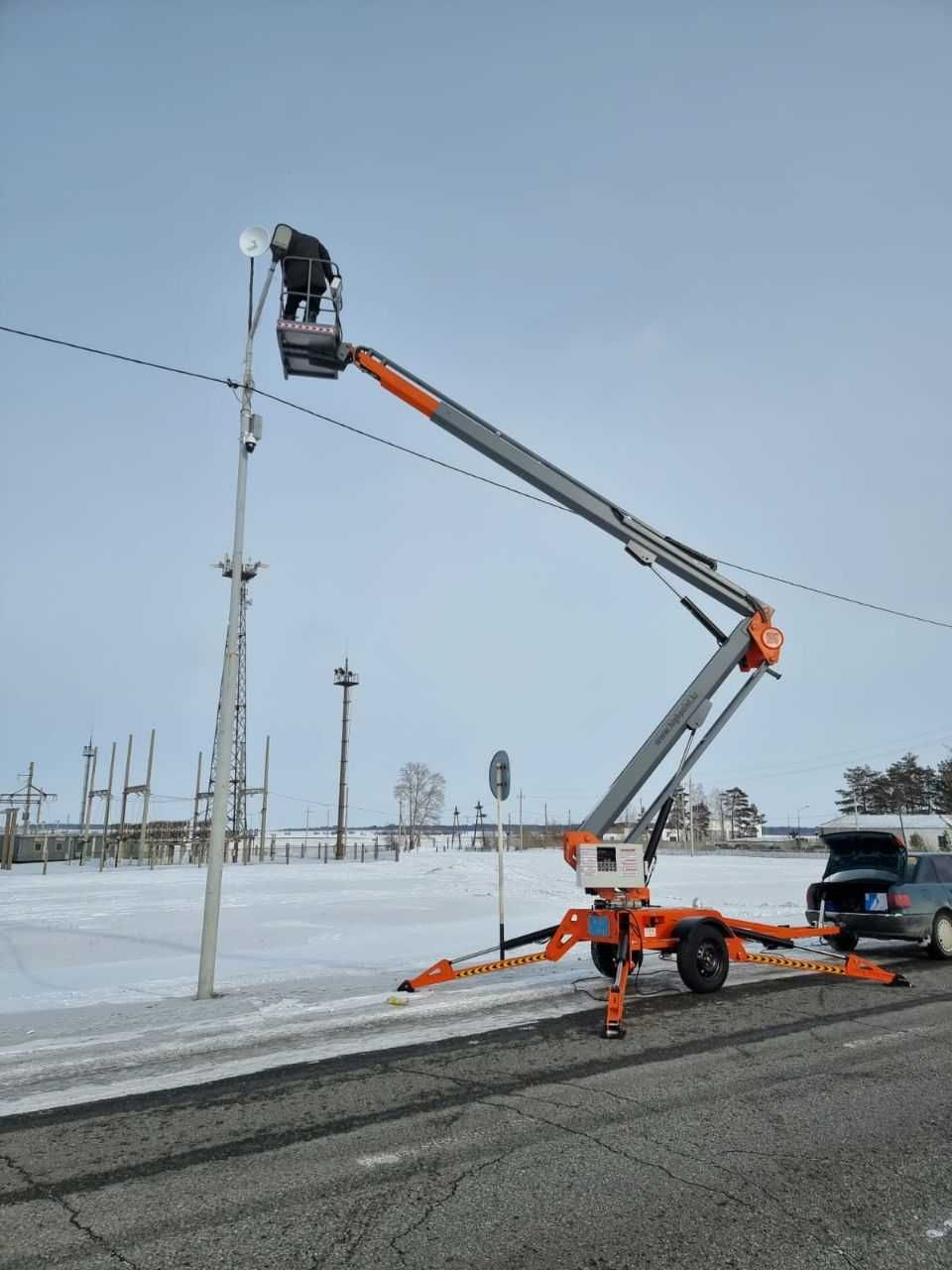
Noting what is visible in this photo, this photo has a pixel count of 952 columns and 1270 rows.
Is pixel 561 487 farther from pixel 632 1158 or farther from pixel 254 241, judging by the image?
pixel 632 1158

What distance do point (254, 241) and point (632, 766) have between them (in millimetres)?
8182

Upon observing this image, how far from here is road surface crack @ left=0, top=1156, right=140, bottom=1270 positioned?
132 inches

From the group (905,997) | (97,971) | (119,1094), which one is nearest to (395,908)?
(97,971)

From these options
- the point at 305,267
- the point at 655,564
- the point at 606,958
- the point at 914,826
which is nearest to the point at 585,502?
the point at 655,564

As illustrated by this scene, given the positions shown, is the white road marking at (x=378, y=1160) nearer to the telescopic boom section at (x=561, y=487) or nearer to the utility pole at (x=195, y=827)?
the telescopic boom section at (x=561, y=487)

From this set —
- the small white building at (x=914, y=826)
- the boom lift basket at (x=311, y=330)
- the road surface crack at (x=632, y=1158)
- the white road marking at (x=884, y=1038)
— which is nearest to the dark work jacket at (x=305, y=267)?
the boom lift basket at (x=311, y=330)

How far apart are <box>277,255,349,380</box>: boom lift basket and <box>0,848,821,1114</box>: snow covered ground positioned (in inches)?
292

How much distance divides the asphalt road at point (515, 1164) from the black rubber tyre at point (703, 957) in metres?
2.10

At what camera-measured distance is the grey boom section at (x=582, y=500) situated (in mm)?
10805

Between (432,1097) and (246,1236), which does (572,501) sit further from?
(246,1236)

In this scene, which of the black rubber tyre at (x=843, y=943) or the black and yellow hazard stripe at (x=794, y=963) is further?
the black rubber tyre at (x=843, y=943)

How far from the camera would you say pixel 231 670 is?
10.1m

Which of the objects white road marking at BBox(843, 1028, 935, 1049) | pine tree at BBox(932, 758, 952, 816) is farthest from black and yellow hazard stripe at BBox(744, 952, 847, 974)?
pine tree at BBox(932, 758, 952, 816)

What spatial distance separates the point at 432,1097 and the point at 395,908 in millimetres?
13830
